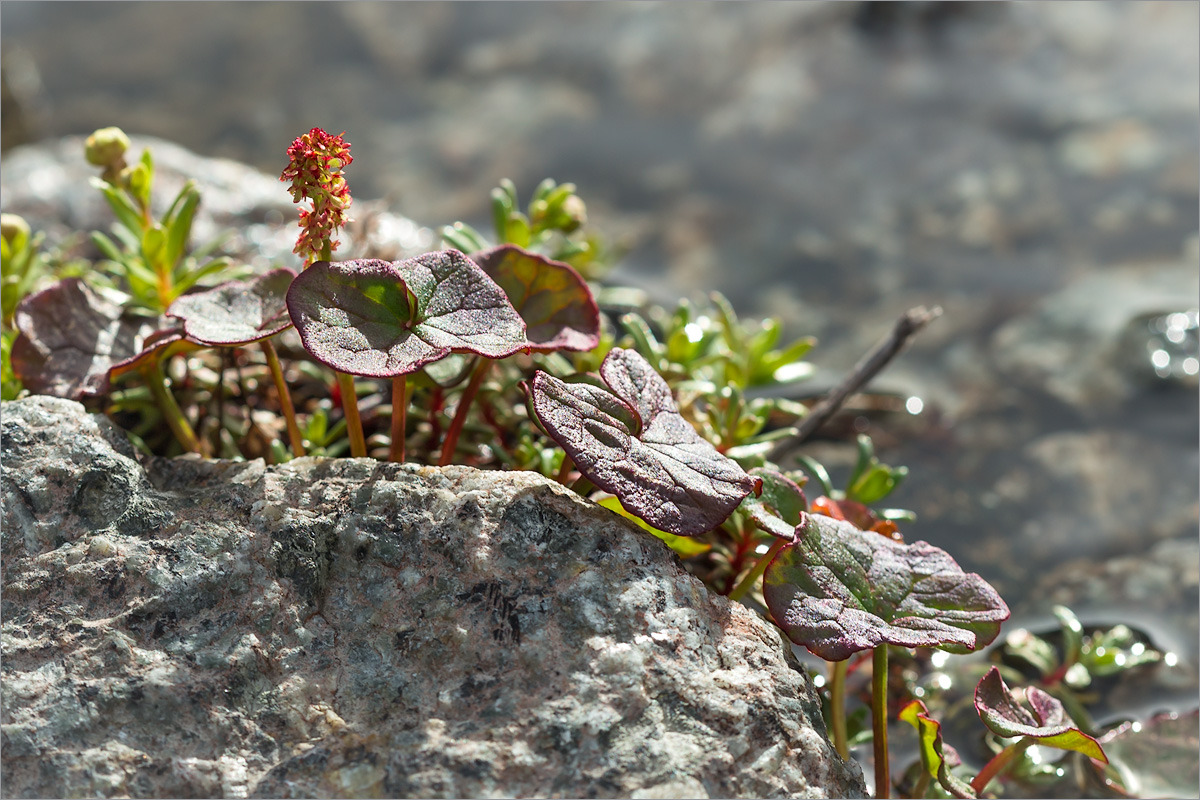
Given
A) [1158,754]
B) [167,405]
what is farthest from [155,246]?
[1158,754]

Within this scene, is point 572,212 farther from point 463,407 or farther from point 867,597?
point 867,597

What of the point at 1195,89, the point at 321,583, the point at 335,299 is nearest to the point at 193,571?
the point at 321,583

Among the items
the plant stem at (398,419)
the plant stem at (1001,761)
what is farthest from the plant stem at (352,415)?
the plant stem at (1001,761)

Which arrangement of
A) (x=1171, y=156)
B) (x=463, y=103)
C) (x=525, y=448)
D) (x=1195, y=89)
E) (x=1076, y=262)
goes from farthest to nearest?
(x=463, y=103) < (x=1195, y=89) < (x=1171, y=156) < (x=1076, y=262) < (x=525, y=448)

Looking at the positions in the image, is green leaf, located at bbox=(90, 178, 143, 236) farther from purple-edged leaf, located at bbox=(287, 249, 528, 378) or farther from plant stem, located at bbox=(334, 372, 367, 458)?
purple-edged leaf, located at bbox=(287, 249, 528, 378)

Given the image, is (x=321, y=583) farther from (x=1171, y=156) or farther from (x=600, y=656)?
(x=1171, y=156)

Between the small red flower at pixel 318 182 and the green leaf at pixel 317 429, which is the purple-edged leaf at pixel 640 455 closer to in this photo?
the small red flower at pixel 318 182
